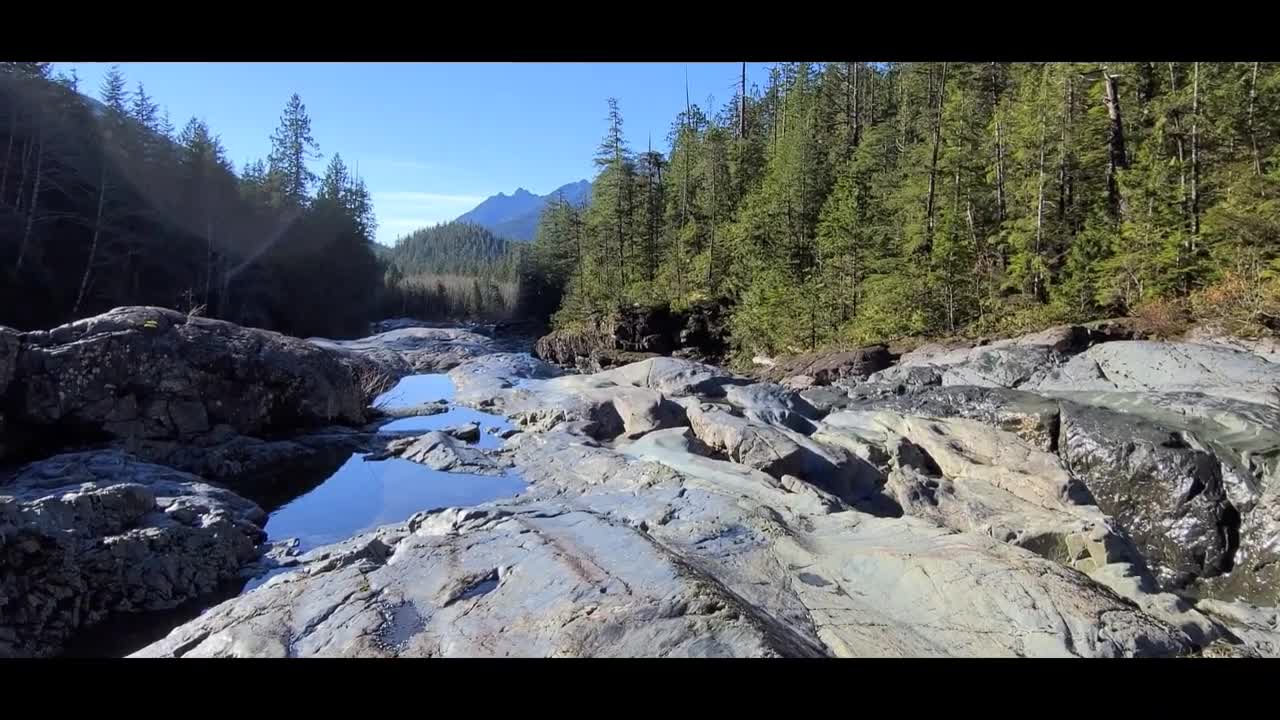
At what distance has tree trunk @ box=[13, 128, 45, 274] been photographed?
24.0 m

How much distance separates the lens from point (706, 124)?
51312 mm

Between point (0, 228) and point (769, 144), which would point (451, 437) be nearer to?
point (0, 228)

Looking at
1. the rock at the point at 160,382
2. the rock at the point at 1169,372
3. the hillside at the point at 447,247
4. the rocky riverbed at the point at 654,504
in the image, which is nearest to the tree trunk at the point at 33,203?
the rock at the point at 160,382

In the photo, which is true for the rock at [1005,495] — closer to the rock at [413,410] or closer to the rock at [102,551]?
the rock at [102,551]

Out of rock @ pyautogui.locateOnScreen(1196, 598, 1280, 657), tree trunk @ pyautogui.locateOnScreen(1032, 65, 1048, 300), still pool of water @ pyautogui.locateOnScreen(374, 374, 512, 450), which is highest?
tree trunk @ pyautogui.locateOnScreen(1032, 65, 1048, 300)

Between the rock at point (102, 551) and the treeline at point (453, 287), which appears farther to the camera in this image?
the treeline at point (453, 287)

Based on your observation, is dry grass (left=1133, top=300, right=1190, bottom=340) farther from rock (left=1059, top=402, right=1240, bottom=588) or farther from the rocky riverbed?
rock (left=1059, top=402, right=1240, bottom=588)

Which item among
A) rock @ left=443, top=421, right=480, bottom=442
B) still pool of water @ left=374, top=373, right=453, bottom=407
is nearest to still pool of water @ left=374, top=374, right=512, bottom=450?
still pool of water @ left=374, top=373, right=453, bottom=407

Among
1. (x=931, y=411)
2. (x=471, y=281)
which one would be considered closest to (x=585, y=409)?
(x=931, y=411)

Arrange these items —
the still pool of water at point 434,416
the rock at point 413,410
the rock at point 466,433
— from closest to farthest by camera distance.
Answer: the rock at point 466,433 → the still pool of water at point 434,416 → the rock at point 413,410

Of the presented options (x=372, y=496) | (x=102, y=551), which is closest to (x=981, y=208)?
(x=372, y=496)

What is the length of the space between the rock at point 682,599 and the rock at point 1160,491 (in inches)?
207

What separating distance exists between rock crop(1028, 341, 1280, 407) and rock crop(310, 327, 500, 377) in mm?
20629

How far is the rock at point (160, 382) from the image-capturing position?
11.6m
